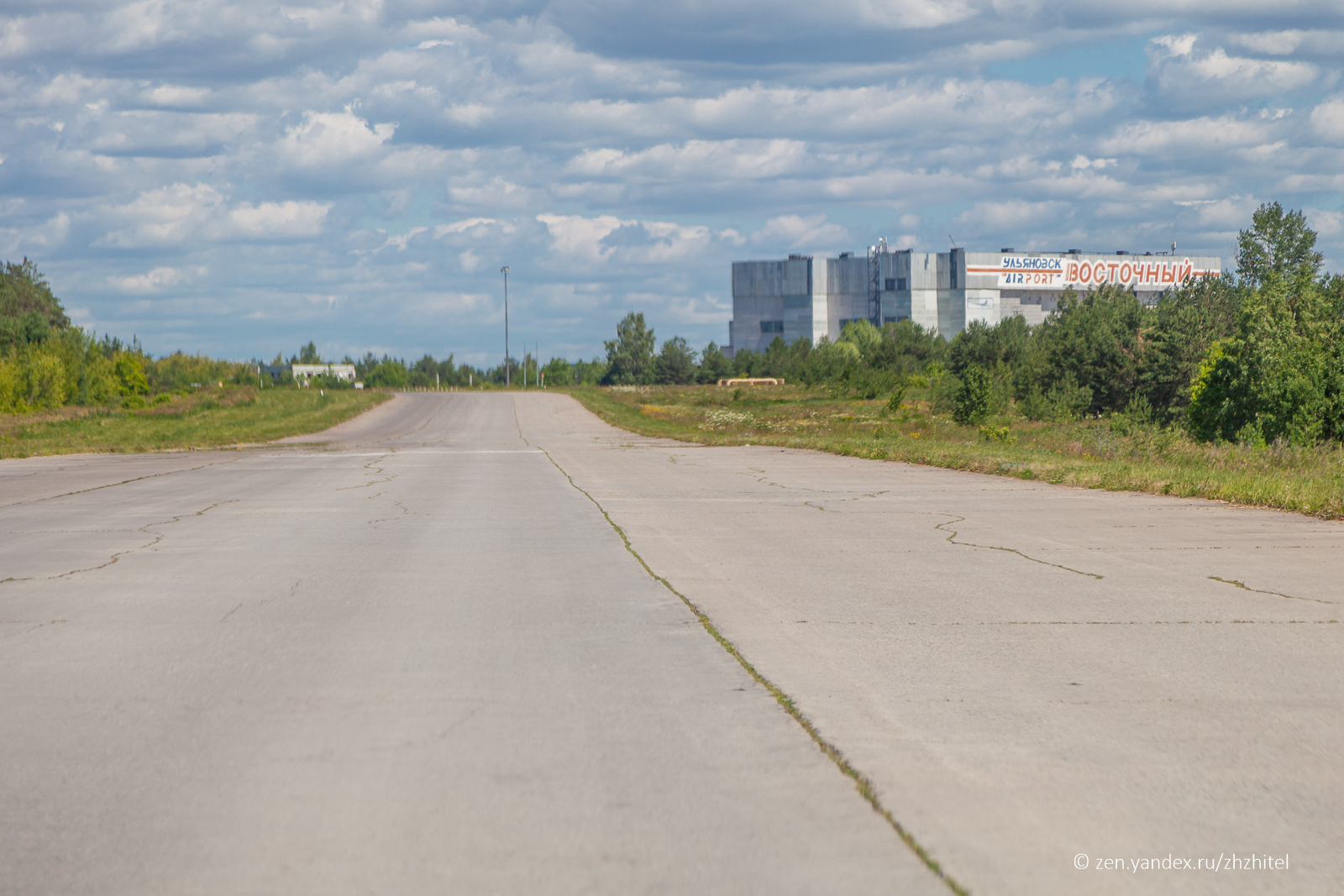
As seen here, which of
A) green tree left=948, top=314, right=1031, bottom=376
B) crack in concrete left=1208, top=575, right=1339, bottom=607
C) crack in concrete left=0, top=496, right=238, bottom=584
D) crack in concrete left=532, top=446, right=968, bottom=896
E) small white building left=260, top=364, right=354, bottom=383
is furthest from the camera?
small white building left=260, top=364, right=354, bottom=383

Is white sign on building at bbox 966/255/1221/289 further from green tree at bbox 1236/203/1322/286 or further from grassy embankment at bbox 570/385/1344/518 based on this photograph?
grassy embankment at bbox 570/385/1344/518

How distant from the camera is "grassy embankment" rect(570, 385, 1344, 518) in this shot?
56.4ft

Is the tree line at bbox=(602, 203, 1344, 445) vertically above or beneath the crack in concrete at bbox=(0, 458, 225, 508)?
above

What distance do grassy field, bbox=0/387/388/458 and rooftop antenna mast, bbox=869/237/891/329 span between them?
84.9 metres

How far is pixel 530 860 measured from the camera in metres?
3.94

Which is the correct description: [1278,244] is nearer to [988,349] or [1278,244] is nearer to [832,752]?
[988,349]

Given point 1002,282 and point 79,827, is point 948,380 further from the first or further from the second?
point 1002,282

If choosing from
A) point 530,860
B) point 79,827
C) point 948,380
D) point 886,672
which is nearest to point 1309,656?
point 886,672

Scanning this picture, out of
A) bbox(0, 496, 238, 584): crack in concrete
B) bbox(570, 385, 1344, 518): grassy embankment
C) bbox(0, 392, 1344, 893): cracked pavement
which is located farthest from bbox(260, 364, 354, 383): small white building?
bbox(0, 392, 1344, 893): cracked pavement

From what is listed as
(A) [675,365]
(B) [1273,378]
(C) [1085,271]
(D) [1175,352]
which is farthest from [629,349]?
(B) [1273,378]

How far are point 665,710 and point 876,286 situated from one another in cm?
15113

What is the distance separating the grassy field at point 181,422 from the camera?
38344mm

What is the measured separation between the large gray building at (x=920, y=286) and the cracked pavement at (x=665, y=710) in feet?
465

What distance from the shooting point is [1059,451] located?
2836 cm
